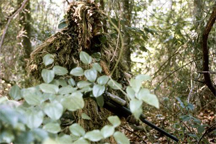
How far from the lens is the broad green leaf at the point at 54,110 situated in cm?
62

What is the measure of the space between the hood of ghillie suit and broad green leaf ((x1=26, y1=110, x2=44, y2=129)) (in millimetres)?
507

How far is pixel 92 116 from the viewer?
3.54 ft

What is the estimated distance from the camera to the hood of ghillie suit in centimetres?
112

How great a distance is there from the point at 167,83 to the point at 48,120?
9.04ft

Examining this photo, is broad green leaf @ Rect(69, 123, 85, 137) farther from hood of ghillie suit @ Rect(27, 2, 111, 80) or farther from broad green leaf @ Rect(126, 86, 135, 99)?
hood of ghillie suit @ Rect(27, 2, 111, 80)

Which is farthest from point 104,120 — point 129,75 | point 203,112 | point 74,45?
point 203,112

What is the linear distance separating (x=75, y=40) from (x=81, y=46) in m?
0.04

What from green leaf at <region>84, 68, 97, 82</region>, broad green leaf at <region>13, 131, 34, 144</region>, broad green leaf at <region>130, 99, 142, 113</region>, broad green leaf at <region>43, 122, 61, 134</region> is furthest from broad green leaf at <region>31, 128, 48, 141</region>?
green leaf at <region>84, 68, 97, 82</region>

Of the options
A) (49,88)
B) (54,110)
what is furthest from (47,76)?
(54,110)

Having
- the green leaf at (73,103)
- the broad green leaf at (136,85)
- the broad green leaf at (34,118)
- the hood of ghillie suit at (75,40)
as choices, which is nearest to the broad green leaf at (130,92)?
the broad green leaf at (136,85)

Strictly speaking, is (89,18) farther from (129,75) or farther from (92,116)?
(92,116)

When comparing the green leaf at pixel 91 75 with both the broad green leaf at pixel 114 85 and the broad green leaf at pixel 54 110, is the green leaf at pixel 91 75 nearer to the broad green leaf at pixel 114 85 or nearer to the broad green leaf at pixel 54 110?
the broad green leaf at pixel 114 85

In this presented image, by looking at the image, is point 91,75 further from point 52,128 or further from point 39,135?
point 39,135

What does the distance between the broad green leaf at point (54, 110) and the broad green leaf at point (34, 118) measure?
0.02 m
